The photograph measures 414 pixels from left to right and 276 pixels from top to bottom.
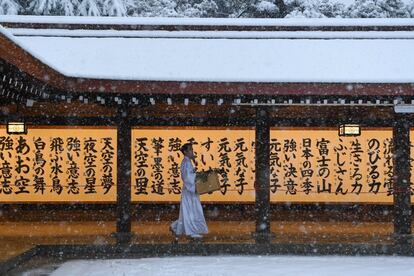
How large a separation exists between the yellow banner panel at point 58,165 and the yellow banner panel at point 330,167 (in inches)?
149

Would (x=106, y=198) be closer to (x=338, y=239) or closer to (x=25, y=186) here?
(x=25, y=186)

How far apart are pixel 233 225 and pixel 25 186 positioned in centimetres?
466

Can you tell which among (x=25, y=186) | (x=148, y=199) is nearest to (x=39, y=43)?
(x=25, y=186)

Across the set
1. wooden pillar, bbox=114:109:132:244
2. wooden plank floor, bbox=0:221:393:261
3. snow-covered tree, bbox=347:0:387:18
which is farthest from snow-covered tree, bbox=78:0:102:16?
wooden pillar, bbox=114:109:132:244

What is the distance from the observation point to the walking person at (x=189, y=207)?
36.6ft

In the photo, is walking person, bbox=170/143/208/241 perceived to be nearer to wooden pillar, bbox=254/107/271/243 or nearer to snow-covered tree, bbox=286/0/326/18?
wooden pillar, bbox=254/107/271/243

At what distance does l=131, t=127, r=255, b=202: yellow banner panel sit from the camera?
1395cm

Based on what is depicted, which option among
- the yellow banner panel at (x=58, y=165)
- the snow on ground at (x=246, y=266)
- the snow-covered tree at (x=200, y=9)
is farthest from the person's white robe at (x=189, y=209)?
the snow-covered tree at (x=200, y=9)

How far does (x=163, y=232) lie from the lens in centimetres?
1217

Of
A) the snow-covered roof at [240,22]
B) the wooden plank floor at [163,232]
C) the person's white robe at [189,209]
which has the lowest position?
the wooden plank floor at [163,232]

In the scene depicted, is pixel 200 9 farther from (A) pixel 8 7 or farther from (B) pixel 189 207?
(B) pixel 189 207

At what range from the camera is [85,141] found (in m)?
13.9

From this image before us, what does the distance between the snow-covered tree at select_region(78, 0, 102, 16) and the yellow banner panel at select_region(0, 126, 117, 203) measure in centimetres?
1420

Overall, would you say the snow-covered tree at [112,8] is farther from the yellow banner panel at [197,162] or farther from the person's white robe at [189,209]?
the person's white robe at [189,209]
